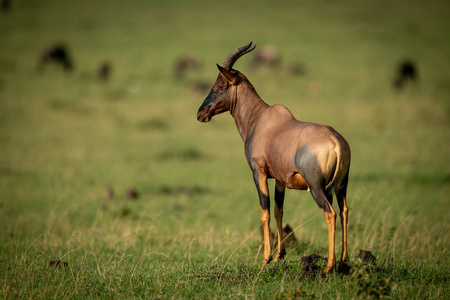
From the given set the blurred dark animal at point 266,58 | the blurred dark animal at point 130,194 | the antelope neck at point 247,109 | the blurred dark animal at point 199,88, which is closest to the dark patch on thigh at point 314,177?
the antelope neck at point 247,109

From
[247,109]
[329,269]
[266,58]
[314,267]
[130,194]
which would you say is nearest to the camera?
[329,269]

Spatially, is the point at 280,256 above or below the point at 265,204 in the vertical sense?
below

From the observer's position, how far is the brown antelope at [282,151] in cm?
496

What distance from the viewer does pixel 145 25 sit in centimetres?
4875

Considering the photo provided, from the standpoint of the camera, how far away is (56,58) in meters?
35.3

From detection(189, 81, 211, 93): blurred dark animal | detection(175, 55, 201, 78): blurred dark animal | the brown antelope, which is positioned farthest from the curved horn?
detection(175, 55, 201, 78): blurred dark animal

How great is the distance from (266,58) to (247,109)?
1334 inches

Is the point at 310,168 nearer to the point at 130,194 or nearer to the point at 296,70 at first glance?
the point at 130,194

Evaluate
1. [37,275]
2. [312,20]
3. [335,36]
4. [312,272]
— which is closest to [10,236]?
[37,275]

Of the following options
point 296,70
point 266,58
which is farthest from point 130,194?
point 266,58

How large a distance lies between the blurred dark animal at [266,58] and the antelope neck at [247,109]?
3242 centimetres

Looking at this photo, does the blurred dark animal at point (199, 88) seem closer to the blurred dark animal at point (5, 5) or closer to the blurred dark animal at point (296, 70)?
the blurred dark animal at point (296, 70)

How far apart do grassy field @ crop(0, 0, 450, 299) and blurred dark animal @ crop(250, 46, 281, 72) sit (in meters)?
1.43

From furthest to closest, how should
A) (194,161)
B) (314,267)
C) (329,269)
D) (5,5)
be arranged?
(5,5) → (194,161) → (314,267) → (329,269)
